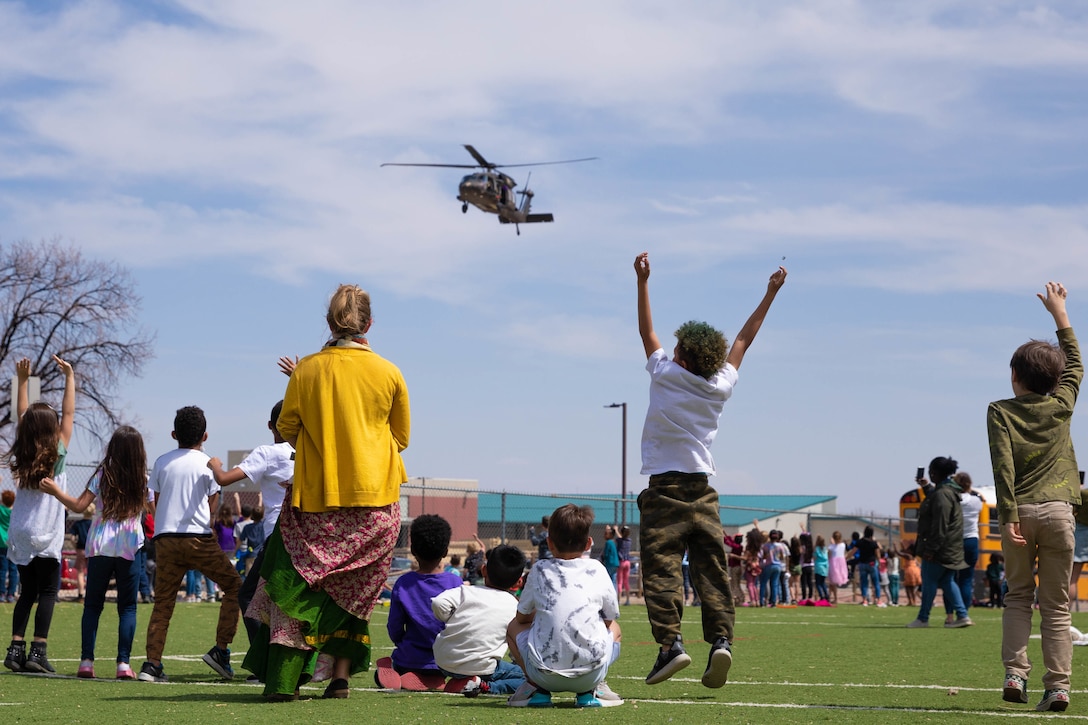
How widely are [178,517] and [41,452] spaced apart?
1.26m

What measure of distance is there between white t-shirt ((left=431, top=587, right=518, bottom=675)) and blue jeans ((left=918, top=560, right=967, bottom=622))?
30.1 ft

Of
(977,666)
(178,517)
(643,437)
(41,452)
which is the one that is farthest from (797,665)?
(41,452)

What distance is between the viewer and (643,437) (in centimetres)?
682

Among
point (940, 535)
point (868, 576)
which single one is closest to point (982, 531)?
point (868, 576)

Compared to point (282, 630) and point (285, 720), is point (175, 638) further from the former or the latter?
point (285, 720)

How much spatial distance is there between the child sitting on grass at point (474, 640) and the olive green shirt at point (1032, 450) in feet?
8.98

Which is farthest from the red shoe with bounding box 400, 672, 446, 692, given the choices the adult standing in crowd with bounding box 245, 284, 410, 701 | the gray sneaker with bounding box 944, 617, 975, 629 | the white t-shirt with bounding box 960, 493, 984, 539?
the white t-shirt with bounding box 960, 493, 984, 539

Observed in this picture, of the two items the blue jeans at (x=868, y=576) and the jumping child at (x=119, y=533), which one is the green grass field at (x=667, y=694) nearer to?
the jumping child at (x=119, y=533)

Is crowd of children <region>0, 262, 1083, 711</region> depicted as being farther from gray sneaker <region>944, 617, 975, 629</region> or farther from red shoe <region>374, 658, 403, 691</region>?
gray sneaker <region>944, 617, 975, 629</region>

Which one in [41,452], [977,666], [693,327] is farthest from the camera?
[977,666]

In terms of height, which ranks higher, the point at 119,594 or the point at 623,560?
the point at 119,594

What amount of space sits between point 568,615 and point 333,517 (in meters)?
1.28

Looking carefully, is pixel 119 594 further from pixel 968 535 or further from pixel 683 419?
pixel 968 535

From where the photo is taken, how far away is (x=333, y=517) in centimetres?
654
